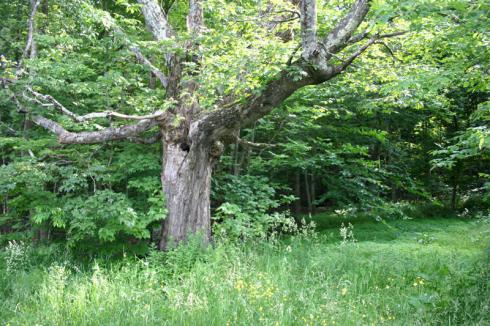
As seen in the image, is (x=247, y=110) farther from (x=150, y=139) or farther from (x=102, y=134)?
(x=102, y=134)

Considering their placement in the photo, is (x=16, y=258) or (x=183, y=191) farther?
(x=183, y=191)

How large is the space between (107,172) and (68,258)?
160 centimetres

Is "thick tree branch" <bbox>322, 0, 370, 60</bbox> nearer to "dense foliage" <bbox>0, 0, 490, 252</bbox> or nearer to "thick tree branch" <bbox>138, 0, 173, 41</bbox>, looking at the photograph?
"dense foliage" <bbox>0, 0, 490, 252</bbox>

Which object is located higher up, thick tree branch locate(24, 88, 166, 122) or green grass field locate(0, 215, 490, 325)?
thick tree branch locate(24, 88, 166, 122)

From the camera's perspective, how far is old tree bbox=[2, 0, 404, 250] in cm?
579

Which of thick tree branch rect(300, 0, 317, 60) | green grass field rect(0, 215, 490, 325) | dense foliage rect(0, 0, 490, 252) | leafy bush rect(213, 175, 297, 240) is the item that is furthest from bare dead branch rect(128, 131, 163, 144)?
thick tree branch rect(300, 0, 317, 60)

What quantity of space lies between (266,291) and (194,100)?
3.37 meters

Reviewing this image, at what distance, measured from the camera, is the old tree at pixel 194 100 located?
579 cm

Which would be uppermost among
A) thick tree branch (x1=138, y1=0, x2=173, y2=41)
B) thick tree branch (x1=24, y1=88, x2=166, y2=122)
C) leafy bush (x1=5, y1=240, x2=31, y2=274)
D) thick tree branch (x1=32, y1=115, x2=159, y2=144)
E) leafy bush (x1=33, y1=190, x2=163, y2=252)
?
thick tree branch (x1=138, y1=0, x2=173, y2=41)

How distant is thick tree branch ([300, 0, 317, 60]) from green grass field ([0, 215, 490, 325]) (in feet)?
9.05

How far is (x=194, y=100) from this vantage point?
6402mm

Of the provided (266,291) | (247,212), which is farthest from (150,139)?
(266,291)

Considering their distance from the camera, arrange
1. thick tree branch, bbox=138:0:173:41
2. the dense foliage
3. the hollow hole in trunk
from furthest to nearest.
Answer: thick tree branch, bbox=138:0:173:41, the hollow hole in trunk, the dense foliage

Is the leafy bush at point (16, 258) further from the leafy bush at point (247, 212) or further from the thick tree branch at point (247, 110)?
the thick tree branch at point (247, 110)
